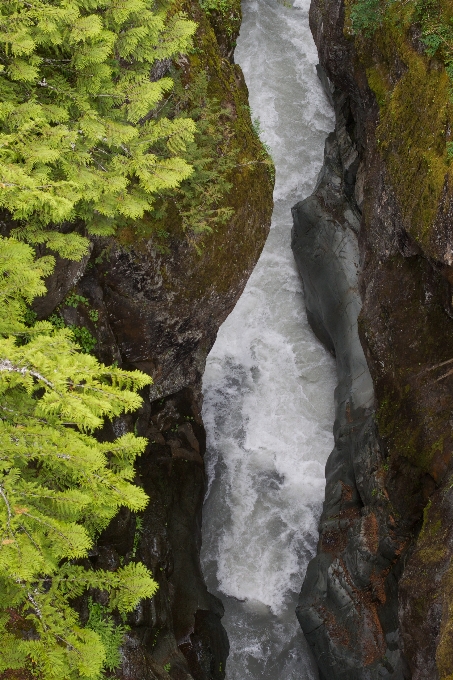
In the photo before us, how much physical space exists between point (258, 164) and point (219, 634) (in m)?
11.9

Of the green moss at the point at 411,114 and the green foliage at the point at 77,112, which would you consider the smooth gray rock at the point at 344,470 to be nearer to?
the green moss at the point at 411,114

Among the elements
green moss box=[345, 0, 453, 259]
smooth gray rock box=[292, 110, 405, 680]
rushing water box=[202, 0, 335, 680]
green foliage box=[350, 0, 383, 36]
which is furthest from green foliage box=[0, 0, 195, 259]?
rushing water box=[202, 0, 335, 680]

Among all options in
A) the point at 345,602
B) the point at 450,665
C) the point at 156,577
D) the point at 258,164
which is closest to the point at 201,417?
the point at 156,577

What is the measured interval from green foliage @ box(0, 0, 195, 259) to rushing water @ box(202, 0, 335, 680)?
10129 mm

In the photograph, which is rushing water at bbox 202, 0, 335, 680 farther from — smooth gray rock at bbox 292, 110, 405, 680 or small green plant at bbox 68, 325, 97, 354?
small green plant at bbox 68, 325, 97, 354

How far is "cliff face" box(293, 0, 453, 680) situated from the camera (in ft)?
36.2

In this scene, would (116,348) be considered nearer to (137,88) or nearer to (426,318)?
(137,88)

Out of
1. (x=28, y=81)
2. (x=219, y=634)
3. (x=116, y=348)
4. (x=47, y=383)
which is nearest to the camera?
(x=47, y=383)

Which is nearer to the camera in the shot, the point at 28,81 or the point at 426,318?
the point at 28,81

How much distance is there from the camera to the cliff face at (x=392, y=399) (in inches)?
434

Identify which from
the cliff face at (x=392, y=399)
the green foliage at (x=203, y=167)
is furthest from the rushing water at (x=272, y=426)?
the green foliage at (x=203, y=167)

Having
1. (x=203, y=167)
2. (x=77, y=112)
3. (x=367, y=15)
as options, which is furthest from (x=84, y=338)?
(x=367, y=15)

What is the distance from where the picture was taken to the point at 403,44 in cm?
1295

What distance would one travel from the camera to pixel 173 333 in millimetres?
12766
